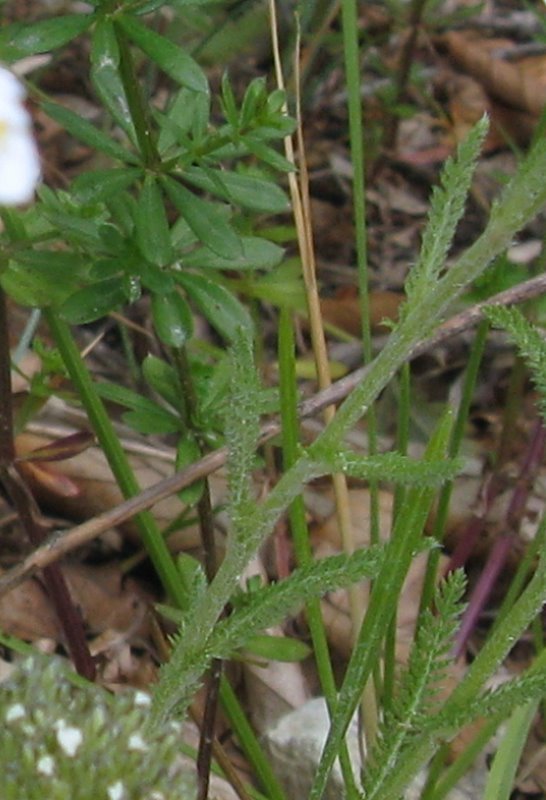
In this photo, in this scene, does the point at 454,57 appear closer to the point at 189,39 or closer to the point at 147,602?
the point at 189,39

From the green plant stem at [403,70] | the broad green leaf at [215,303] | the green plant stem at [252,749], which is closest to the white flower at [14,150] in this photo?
the broad green leaf at [215,303]

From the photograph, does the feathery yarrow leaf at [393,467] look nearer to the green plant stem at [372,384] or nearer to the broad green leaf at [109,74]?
the green plant stem at [372,384]

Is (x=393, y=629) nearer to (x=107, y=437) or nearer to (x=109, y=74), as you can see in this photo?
(x=107, y=437)

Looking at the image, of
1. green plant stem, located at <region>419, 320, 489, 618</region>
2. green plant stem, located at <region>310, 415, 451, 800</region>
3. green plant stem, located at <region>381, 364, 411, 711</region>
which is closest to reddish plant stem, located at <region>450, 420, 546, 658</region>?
green plant stem, located at <region>419, 320, 489, 618</region>

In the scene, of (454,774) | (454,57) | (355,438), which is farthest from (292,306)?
(454,57)

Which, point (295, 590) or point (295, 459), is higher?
point (295, 459)

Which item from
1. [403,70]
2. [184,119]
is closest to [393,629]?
[184,119]

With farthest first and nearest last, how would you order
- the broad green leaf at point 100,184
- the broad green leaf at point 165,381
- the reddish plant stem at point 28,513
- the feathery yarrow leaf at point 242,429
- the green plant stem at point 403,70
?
the green plant stem at point 403,70, the broad green leaf at point 165,381, the reddish plant stem at point 28,513, the broad green leaf at point 100,184, the feathery yarrow leaf at point 242,429

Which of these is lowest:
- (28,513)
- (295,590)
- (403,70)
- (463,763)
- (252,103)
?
(463,763)
